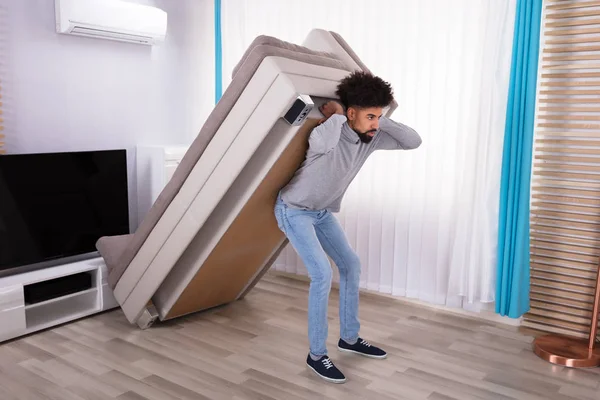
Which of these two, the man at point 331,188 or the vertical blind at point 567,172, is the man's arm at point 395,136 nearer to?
the man at point 331,188

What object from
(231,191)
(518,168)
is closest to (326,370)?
(231,191)

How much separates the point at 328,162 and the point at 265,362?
103 centimetres

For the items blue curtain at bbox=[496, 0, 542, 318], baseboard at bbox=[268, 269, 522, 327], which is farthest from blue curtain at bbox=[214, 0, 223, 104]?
blue curtain at bbox=[496, 0, 542, 318]

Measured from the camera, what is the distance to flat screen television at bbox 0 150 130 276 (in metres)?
3.06

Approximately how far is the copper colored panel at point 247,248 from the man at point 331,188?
65 mm

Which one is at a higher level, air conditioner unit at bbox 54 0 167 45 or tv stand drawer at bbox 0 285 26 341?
air conditioner unit at bbox 54 0 167 45

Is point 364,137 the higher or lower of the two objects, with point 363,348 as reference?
higher

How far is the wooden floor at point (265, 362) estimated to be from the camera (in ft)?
7.73

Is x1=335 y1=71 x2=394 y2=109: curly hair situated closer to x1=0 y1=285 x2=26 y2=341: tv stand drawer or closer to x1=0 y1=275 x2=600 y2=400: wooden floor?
x1=0 y1=275 x2=600 y2=400: wooden floor

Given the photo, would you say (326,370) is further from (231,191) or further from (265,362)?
(231,191)

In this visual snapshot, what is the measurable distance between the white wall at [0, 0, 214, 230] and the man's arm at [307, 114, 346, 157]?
2058 mm

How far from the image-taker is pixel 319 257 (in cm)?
245

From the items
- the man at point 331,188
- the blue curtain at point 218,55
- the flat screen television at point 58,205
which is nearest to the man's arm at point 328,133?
the man at point 331,188

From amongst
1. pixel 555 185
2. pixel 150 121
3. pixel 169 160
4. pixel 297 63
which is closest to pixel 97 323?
pixel 169 160
